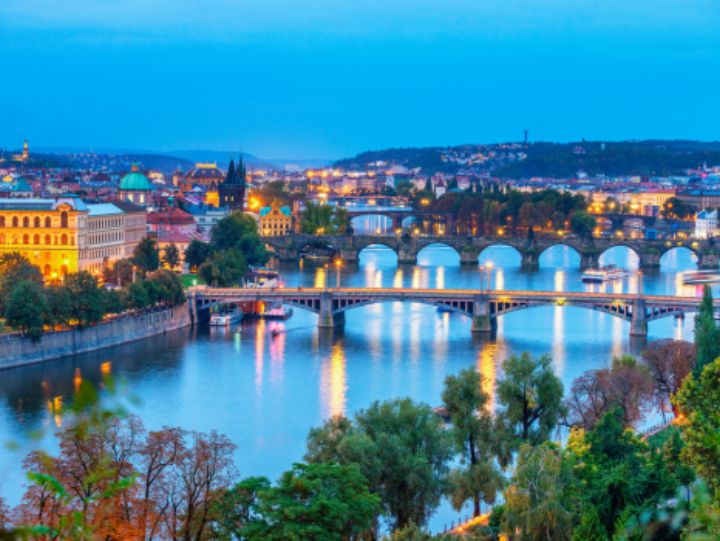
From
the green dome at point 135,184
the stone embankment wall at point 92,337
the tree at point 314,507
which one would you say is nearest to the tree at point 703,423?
the tree at point 314,507

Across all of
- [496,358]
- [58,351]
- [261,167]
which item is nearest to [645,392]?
[496,358]

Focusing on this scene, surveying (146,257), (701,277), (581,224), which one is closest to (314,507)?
(146,257)

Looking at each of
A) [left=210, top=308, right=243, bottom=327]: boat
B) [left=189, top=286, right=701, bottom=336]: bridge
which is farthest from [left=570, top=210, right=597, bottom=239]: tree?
[left=210, top=308, right=243, bottom=327]: boat

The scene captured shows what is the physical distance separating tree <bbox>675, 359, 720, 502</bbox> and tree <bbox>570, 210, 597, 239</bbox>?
3212 cm

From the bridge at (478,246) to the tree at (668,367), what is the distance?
826 inches

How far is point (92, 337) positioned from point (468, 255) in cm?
1971

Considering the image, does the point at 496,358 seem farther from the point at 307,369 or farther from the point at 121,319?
the point at 121,319

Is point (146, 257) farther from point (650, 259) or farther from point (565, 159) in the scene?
point (565, 159)

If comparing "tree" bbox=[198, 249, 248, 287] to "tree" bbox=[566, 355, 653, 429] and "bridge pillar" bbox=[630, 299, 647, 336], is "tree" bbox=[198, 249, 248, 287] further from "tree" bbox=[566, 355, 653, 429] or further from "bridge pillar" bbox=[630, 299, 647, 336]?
"tree" bbox=[566, 355, 653, 429]

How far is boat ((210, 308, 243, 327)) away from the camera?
22391 mm

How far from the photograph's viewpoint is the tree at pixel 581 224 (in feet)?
138

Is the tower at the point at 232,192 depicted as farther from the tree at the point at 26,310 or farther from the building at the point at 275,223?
the tree at the point at 26,310

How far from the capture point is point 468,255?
3722 cm

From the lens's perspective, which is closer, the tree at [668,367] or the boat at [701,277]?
the tree at [668,367]
